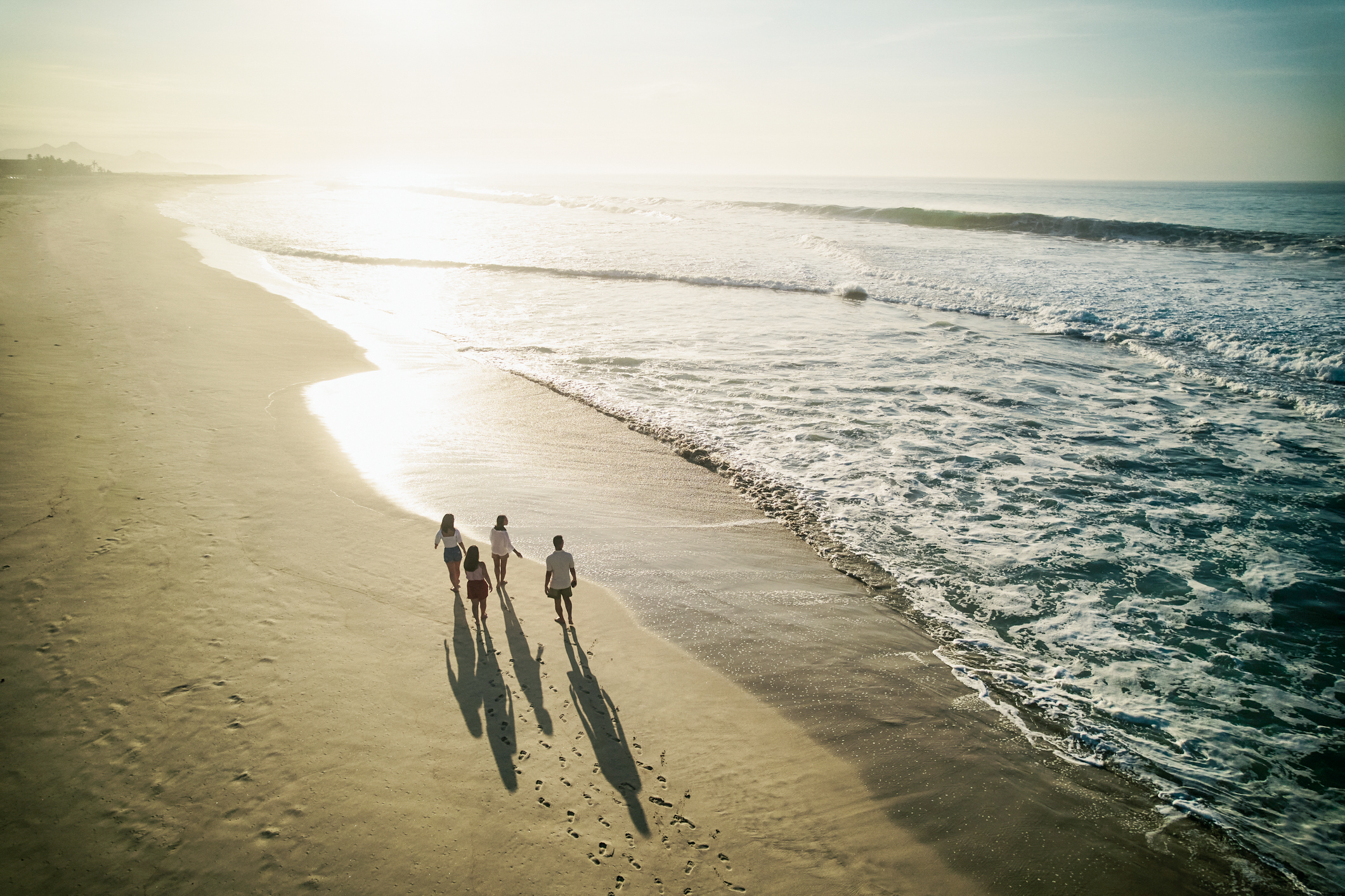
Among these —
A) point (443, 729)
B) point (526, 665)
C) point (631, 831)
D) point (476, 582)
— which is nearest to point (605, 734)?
point (631, 831)

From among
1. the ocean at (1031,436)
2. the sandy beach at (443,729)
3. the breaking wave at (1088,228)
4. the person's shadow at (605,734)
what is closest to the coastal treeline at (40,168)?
the breaking wave at (1088,228)

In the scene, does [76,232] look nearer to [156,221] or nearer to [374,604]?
[156,221]

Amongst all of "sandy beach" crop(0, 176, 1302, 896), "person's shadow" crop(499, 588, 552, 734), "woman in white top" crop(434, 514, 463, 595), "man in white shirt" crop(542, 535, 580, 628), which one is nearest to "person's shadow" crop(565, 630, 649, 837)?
"sandy beach" crop(0, 176, 1302, 896)

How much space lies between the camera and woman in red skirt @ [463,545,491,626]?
6.30 metres

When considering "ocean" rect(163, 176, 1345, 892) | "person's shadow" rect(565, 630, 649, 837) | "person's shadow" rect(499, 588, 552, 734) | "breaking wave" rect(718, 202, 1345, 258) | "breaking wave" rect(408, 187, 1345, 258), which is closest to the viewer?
"person's shadow" rect(565, 630, 649, 837)

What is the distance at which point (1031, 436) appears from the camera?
38.0 ft

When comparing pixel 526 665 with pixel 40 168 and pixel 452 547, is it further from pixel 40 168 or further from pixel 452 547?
pixel 40 168

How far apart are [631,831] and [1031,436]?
406 inches

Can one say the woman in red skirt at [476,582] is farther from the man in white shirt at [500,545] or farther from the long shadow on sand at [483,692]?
the man in white shirt at [500,545]

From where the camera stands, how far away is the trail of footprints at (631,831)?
410 cm

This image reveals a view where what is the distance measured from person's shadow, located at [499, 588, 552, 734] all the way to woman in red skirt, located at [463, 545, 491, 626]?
31 centimetres

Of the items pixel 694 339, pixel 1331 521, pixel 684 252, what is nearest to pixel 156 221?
pixel 684 252

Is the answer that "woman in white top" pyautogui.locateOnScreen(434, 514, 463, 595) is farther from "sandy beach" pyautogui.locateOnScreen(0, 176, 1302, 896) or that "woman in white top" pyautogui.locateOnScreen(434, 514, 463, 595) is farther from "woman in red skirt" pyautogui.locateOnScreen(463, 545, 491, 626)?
"woman in red skirt" pyautogui.locateOnScreen(463, 545, 491, 626)

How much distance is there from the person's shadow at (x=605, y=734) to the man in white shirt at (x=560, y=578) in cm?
→ 43
